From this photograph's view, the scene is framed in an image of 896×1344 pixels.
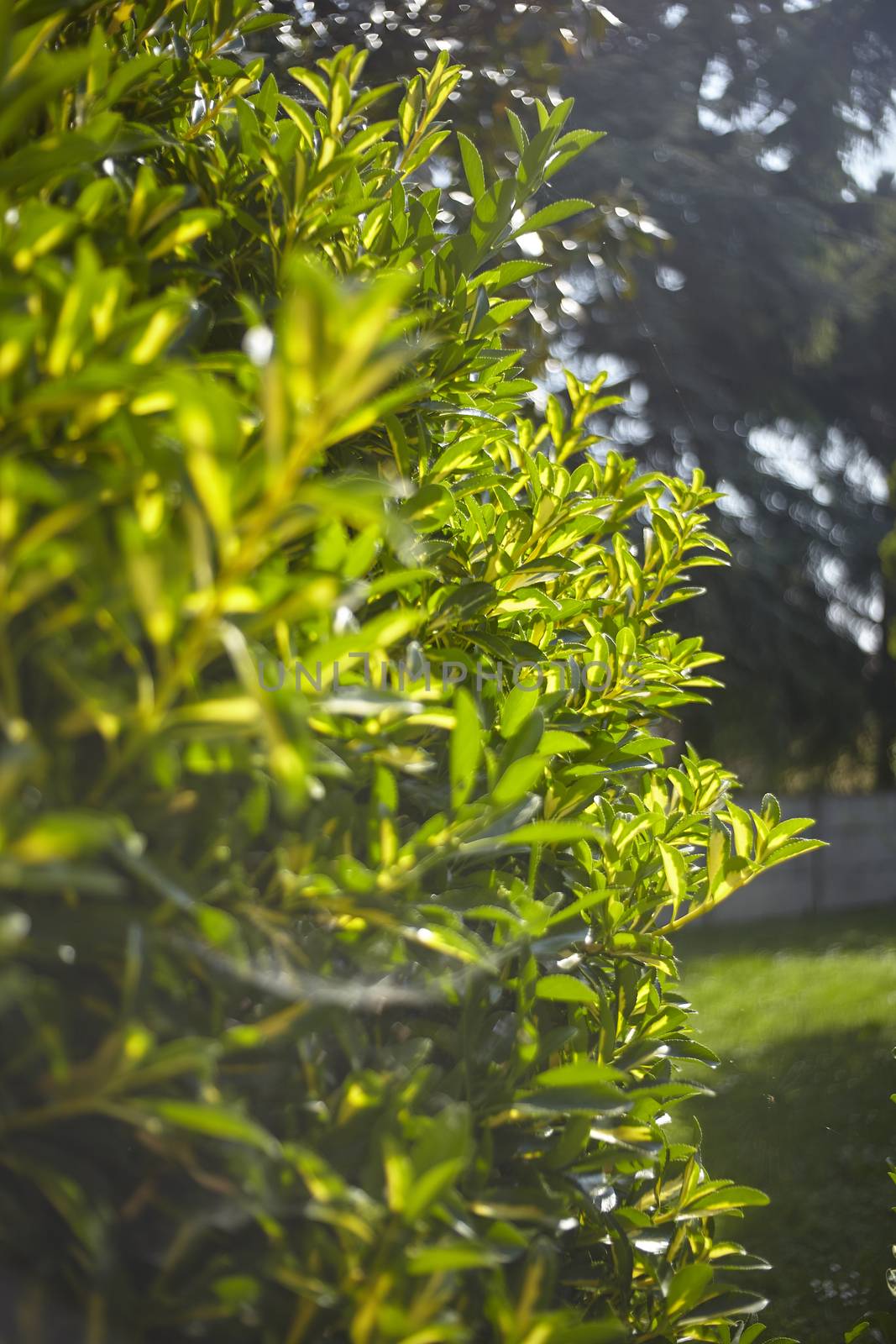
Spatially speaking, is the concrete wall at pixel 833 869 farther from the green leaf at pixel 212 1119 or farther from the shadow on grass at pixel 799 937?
the green leaf at pixel 212 1119

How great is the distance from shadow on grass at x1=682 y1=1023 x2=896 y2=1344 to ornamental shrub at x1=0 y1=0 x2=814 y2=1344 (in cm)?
252

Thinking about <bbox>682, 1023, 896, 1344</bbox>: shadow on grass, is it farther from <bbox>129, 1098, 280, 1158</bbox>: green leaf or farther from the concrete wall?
the concrete wall

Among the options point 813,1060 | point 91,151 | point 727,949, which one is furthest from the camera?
point 727,949

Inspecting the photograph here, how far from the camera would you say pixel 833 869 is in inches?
474

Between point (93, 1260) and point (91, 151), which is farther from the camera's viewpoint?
point (91, 151)

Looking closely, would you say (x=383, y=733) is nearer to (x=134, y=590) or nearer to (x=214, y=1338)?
(x=134, y=590)

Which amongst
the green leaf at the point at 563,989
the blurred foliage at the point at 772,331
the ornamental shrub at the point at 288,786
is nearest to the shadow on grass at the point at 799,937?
the blurred foliage at the point at 772,331

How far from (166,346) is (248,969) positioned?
52cm

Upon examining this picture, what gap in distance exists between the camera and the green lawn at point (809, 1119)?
375 cm

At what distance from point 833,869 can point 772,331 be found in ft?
23.9

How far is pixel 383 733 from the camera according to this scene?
39.6 inches

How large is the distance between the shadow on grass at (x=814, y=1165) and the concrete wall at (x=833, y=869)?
498 centimetres

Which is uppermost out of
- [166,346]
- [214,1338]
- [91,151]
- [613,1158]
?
[91,151]

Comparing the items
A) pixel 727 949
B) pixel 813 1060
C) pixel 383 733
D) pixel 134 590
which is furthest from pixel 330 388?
pixel 727 949
